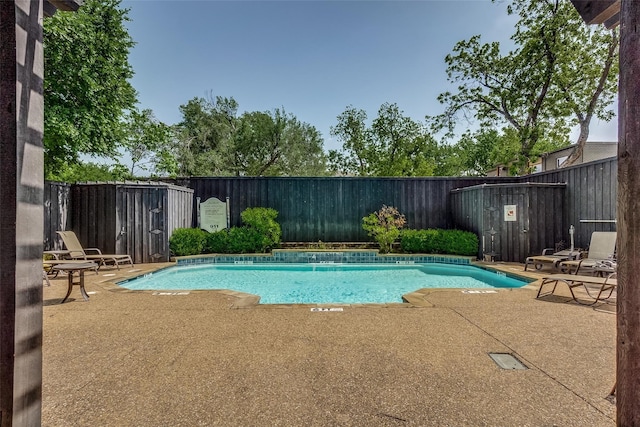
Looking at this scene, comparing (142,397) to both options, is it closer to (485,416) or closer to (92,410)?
(92,410)

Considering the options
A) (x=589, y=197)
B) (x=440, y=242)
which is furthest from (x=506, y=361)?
(x=440, y=242)

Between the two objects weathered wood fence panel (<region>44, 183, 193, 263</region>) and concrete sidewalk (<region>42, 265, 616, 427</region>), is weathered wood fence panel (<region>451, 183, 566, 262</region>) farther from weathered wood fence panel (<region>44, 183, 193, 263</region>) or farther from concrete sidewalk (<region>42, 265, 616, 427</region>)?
weathered wood fence panel (<region>44, 183, 193, 263</region>)

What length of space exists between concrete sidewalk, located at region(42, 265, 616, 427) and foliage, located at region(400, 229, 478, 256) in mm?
4308

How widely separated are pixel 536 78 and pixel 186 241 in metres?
14.7

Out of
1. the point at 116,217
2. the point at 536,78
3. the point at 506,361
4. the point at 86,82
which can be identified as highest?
the point at 536,78

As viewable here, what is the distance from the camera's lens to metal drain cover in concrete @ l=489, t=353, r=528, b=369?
2.34 meters

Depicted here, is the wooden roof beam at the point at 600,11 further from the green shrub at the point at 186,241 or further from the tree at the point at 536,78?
the tree at the point at 536,78

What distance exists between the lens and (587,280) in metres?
4.03

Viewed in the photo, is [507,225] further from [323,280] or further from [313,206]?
[313,206]

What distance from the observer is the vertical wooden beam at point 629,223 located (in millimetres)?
1176

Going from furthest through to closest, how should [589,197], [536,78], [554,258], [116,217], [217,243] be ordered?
[536,78]
[217,243]
[116,217]
[589,197]
[554,258]

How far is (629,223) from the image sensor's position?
47.0 inches

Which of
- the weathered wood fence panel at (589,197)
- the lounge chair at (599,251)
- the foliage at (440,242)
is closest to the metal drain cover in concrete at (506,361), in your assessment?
the lounge chair at (599,251)

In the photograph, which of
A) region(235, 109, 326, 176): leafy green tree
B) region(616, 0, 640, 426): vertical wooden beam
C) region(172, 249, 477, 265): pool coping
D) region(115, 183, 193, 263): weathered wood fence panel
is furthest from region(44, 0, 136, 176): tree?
region(235, 109, 326, 176): leafy green tree
